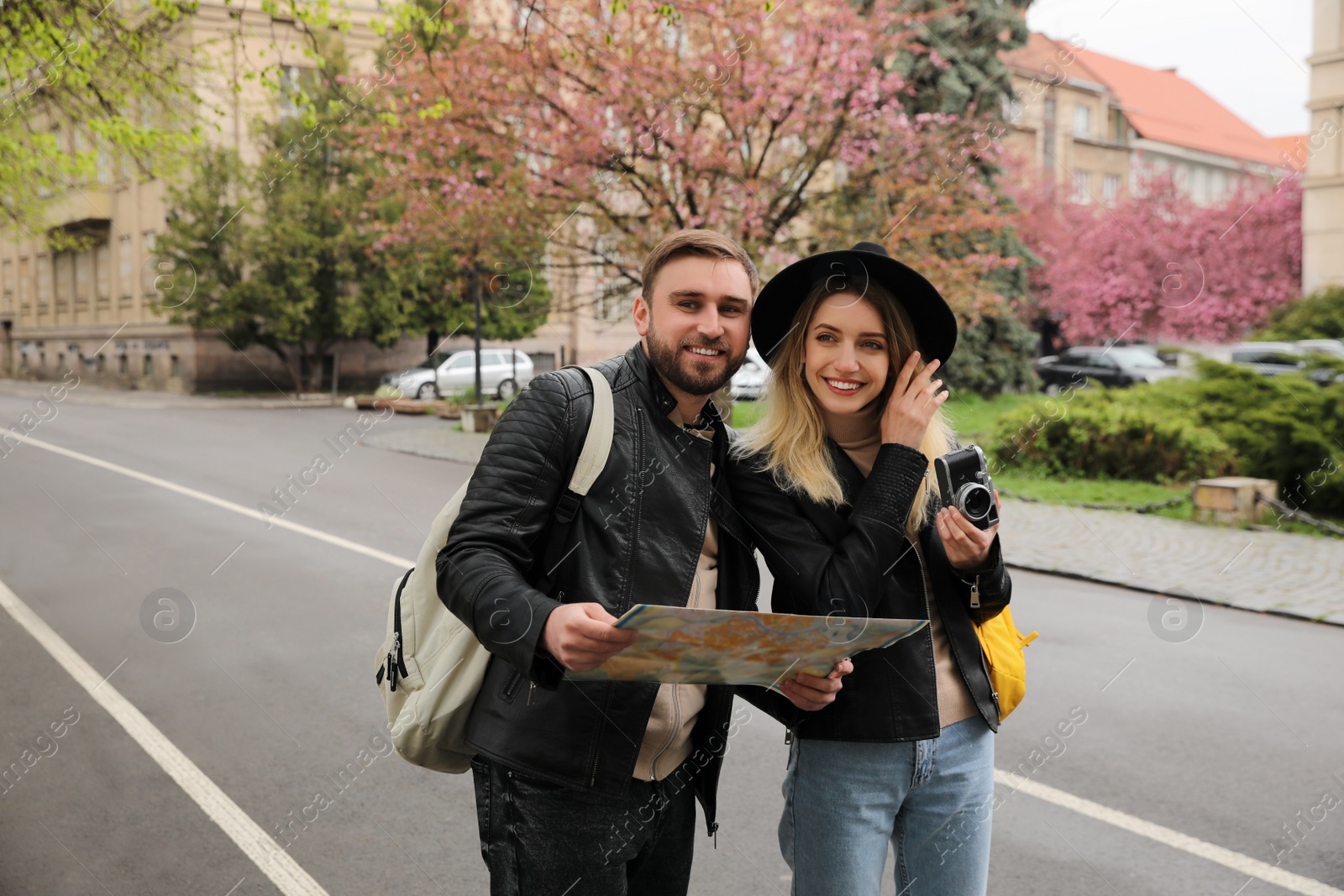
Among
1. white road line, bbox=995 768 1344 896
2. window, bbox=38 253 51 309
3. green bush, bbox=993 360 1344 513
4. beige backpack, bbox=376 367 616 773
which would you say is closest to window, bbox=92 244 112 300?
window, bbox=38 253 51 309

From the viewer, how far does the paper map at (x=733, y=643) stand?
1.51 meters

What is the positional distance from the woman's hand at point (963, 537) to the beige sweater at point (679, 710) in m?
0.46

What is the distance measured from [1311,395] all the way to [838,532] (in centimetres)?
1075

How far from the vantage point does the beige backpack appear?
1977 mm

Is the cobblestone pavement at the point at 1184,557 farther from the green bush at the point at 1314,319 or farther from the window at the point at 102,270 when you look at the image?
the window at the point at 102,270

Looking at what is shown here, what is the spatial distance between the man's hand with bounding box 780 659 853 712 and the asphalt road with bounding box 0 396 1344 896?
1.97 metres

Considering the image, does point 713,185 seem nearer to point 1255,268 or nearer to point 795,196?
point 795,196

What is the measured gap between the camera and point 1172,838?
13.1 ft

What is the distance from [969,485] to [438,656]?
111 centimetres

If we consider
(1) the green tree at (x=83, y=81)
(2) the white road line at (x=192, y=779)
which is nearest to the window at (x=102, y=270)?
(1) the green tree at (x=83, y=81)

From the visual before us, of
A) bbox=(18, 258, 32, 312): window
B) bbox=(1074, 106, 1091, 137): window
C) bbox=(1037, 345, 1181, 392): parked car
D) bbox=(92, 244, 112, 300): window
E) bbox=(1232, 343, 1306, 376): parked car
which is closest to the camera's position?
bbox=(1232, 343, 1306, 376): parked car

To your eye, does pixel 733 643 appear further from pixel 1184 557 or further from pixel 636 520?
pixel 1184 557

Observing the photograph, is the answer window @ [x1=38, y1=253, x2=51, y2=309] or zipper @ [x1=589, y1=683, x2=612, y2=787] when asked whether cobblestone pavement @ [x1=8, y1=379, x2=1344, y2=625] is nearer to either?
zipper @ [x1=589, y1=683, x2=612, y2=787]

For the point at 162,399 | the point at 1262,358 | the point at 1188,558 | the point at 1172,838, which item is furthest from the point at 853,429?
the point at 162,399
